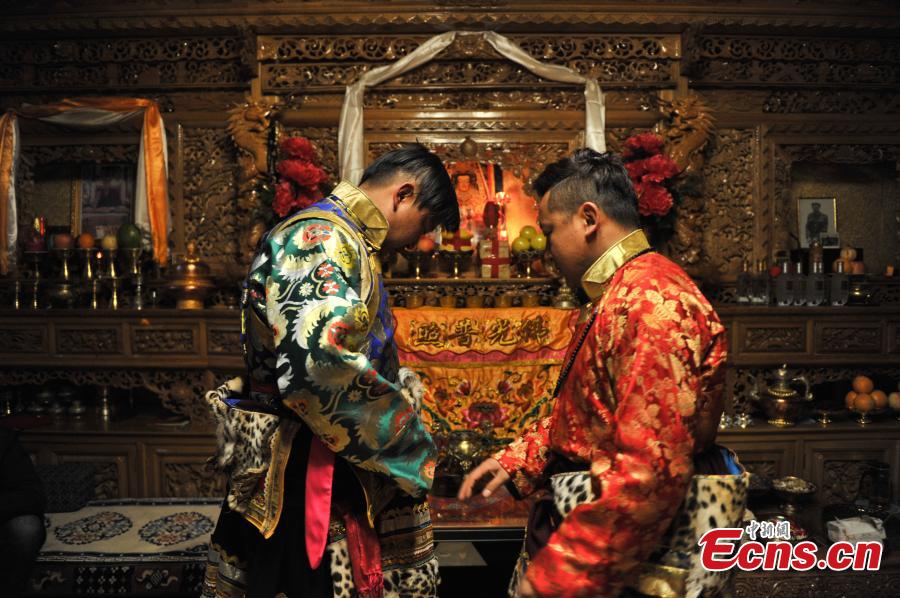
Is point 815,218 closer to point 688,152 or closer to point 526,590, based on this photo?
point 688,152

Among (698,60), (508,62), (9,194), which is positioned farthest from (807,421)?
(9,194)

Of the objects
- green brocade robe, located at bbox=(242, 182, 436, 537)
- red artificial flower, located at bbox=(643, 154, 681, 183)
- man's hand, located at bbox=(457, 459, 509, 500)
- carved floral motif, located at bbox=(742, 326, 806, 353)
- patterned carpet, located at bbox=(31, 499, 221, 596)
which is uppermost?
red artificial flower, located at bbox=(643, 154, 681, 183)

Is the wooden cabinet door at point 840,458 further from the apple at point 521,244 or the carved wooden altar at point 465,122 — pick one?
the apple at point 521,244

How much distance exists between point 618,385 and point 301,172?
337 cm

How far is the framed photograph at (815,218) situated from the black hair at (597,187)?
4.09 metres

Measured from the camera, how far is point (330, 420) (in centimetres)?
141

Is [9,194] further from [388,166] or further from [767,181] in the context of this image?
[767,181]

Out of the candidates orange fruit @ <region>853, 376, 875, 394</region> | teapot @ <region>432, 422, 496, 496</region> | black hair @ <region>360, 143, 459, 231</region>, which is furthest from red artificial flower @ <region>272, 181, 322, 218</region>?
orange fruit @ <region>853, 376, 875, 394</region>

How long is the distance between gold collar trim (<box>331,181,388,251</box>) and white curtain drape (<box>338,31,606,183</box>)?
283 cm

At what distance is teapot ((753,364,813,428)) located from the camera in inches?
162

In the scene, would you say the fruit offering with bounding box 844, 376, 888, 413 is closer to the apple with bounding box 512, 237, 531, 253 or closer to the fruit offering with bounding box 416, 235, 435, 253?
the apple with bounding box 512, 237, 531, 253

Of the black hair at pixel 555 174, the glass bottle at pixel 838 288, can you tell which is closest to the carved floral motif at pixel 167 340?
the black hair at pixel 555 174

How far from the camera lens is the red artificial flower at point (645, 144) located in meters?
4.20

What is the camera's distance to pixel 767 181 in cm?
463
